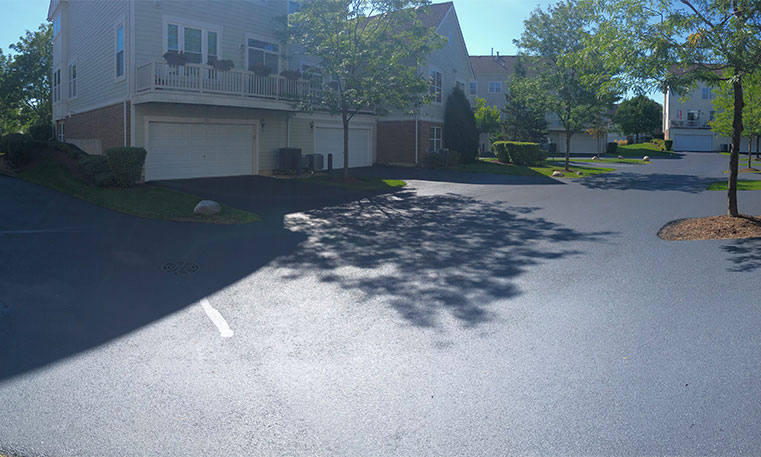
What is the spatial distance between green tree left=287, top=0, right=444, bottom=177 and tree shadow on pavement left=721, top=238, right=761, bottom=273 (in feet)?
40.5

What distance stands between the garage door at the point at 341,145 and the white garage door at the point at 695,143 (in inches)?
2110

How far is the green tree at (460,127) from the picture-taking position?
31.5 m

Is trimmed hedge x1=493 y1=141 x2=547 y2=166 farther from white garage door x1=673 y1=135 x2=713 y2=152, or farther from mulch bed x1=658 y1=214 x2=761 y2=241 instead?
white garage door x1=673 y1=135 x2=713 y2=152

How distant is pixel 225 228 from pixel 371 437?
9033 millimetres

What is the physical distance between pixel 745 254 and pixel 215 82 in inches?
623

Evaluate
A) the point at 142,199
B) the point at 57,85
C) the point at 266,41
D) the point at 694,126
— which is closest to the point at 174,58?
the point at 142,199

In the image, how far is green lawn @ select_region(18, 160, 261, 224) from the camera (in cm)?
1343

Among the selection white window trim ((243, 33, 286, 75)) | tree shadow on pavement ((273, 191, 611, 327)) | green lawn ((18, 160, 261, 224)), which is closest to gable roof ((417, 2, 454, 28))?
white window trim ((243, 33, 286, 75))

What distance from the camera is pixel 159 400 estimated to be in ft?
15.3

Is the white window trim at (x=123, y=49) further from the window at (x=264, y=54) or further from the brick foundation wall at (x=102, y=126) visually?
the window at (x=264, y=54)

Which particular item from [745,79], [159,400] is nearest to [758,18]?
[745,79]

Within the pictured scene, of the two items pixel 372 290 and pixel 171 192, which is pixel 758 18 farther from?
pixel 171 192

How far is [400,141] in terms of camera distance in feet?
97.2

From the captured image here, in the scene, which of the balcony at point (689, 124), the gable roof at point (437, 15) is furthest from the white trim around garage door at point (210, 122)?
the balcony at point (689, 124)
